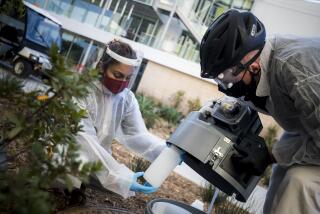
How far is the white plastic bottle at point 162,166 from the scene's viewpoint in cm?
149

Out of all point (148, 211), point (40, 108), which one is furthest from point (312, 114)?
point (40, 108)

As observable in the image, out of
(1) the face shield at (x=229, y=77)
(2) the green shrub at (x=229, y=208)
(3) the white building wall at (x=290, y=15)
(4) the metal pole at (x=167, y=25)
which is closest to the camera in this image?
(1) the face shield at (x=229, y=77)

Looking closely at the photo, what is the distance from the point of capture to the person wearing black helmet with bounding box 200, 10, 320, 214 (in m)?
1.37

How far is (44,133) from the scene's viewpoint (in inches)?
43.4

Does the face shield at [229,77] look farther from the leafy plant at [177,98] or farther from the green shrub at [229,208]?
the leafy plant at [177,98]

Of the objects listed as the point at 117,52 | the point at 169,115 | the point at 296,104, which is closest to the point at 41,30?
the point at 169,115

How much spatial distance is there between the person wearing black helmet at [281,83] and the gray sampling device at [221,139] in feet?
0.39

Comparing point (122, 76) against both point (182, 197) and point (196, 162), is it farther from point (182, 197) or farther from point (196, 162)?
point (182, 197)

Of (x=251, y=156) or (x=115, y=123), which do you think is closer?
(x=251, y=156)

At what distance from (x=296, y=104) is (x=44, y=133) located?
3.50 ft

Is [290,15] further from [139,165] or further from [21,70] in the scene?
[21,70]

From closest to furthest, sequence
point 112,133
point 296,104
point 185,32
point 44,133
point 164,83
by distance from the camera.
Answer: point 44,133, point 296,104, point 112,133, point 164,83, point 185,32

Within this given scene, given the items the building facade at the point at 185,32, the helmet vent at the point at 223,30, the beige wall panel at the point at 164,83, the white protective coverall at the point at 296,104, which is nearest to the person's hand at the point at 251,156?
the white protective coverall at the point at 296,104

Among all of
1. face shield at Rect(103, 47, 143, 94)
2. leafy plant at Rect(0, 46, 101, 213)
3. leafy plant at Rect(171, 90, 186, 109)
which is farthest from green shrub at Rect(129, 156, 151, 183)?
leafy plant at Rect(171, 90, 186, 109)
